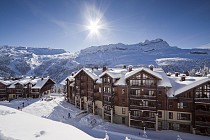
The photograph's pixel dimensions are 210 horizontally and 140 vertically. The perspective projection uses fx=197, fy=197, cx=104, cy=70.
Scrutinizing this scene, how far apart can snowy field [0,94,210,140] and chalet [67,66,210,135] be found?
2043 mm

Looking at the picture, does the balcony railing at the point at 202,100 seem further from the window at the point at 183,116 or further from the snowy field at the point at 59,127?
the snowy field at the point at 59,127

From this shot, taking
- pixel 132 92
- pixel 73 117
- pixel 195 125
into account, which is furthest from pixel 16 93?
pixel 195 125

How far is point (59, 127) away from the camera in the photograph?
14.7m

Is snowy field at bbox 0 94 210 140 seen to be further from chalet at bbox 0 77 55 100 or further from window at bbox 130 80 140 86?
chalet at bbox 0 77 55 100

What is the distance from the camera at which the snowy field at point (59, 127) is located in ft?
39.4

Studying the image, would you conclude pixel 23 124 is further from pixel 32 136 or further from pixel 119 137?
pixel 119 137

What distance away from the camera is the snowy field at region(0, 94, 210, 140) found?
12014mm

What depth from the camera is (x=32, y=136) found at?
1138 centimetres

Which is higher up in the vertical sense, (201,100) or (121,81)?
(121,81)

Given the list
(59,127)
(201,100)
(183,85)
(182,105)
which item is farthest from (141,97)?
(59,127)

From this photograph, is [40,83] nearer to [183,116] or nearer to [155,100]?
[155,100]

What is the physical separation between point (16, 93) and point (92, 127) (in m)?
48.4

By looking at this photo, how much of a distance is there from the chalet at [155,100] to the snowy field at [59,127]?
204 centimetres

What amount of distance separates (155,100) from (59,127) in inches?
1215
